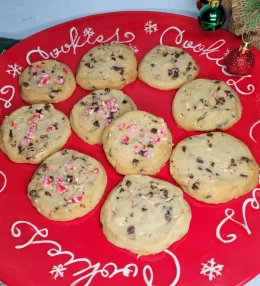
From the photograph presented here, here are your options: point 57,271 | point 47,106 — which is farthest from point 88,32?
point 57,271

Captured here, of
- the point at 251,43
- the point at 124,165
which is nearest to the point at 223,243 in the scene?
the point at 124,165

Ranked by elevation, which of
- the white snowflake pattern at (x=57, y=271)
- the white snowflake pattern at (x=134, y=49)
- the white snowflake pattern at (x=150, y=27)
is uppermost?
the white snowflake pattern at (x=150, y=27)

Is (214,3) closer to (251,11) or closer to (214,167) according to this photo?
(251,11)

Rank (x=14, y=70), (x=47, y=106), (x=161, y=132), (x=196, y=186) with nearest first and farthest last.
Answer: (x=196, y=186)
(x=161, y=132)
(x=47, y=106)
(x=14, y=70)

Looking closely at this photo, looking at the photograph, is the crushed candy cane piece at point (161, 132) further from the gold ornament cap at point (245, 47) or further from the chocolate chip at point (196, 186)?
the gold ornament cap at point (245, 47)

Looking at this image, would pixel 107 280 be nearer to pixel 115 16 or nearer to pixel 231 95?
pixel 231 95

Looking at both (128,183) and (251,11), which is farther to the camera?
(251,11)

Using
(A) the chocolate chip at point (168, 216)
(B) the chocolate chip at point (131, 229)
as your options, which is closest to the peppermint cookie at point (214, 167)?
(A) the chocolate chip at point (168, 216)
